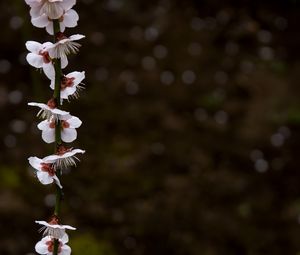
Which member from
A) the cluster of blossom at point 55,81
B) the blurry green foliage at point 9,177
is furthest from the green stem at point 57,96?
the blurry green foliage at point 9,177

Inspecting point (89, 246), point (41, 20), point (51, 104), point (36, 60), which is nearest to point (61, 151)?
point (51, 104)

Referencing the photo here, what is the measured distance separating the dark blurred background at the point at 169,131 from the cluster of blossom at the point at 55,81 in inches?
A: 137

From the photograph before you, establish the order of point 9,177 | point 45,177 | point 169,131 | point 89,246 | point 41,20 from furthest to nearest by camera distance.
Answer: point 169,131
point 9,177
point 89,246
point 45,177
point 41,20

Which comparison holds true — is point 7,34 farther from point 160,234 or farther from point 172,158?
point 160,234

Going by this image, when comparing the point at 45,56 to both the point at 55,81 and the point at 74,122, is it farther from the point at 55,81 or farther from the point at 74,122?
the point at 74,122

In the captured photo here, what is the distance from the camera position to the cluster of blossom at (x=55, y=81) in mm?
1566

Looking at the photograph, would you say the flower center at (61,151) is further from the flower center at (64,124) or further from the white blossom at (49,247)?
the white blossom at (49,247)

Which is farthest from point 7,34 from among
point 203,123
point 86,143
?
point 203,123

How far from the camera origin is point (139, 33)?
27.9 feet

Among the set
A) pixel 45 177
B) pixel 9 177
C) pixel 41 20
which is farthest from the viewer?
pixel 9 177

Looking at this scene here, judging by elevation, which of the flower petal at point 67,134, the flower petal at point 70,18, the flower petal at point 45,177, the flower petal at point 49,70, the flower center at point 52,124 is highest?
the flower petal at point 70,18

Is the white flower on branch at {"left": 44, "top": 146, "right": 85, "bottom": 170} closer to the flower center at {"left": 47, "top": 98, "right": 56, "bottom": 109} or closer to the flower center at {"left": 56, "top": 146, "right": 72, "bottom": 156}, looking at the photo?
the flower center at {"left": 56, "top": 146, "right": 72, "bottom": 156}

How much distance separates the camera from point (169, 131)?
685cm

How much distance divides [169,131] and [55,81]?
5.23 m
